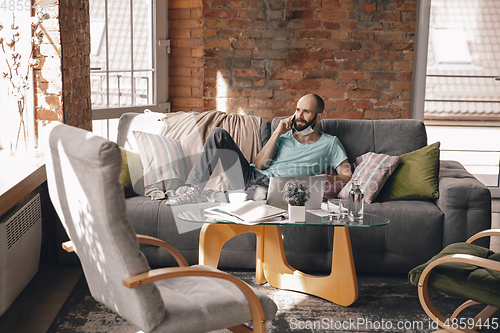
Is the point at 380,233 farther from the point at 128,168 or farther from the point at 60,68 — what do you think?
the point at 60,68

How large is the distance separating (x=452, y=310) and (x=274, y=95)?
8.80 ft

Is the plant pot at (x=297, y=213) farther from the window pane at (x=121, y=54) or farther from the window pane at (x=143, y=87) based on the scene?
the window pane at (x=143, y=87)

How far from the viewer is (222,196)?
9.61 ft

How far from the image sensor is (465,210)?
285cm

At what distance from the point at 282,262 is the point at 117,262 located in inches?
52.2

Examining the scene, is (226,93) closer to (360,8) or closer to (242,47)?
(242,47)

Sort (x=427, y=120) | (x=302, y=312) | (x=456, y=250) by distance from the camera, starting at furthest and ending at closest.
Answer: (x=427, y=120) → (x=302, y=312) → (x=456, y=250)

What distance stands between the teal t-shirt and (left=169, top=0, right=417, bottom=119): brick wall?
136 centimetres

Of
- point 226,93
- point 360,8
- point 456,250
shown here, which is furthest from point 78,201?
point 360,8

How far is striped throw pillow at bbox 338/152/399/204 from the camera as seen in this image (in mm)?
3039

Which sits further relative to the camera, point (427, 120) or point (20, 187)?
point (427, 120)

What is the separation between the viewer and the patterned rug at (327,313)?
233 centimetres

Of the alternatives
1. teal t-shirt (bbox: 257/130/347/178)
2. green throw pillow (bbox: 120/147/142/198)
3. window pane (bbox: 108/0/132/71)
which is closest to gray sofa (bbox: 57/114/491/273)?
green throw pillow (bbox: 120/147/142/198)

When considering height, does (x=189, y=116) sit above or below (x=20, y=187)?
above
